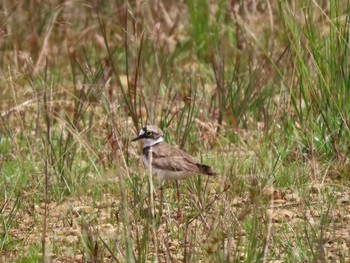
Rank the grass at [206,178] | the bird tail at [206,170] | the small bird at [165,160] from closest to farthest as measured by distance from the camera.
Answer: the grass at [206,178] < the bird tail at [206,170] < the small bird at [165,160]

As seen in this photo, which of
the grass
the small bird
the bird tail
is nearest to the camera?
the grass

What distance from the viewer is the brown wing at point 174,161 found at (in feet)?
17.6

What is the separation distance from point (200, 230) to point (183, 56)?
4437 mm

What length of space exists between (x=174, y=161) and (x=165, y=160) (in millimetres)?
118

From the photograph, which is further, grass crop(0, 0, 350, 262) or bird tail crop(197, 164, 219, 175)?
bird tail crop(197, 164, 219, 175)

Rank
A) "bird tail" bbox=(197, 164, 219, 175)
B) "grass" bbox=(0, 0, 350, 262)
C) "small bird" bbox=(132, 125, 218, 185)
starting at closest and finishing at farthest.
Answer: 1. "grass" bbox=(0, 0, 350, 262)
2. "bird tail" bbox=(197, 164, 219, 175)
3. "small bird" bbox=(132, 125, 218, 185)

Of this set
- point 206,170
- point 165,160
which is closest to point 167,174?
point 165,160

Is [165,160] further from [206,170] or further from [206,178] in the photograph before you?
[206,178]

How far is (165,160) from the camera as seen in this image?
569cm

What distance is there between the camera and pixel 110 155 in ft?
20.4

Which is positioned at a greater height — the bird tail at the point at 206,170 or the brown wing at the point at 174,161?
the bird tail at the point at 206,170

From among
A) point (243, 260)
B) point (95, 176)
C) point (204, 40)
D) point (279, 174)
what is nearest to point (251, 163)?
point (279, 174)

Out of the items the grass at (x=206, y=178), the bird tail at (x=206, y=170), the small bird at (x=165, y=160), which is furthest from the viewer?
the small bird at (x=165, y=160)

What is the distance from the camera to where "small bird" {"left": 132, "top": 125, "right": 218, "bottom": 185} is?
5422 millimetres
